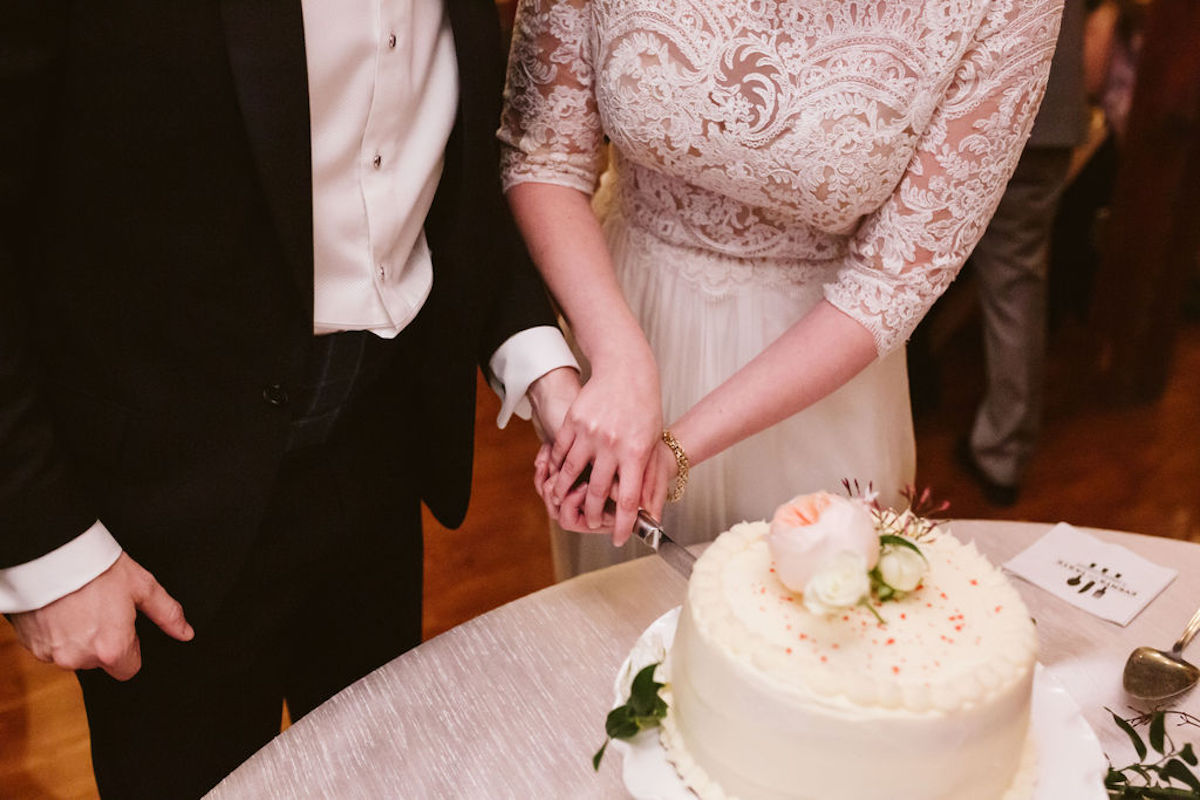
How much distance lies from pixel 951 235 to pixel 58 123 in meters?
1.03

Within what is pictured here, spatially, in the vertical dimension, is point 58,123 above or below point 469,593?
above

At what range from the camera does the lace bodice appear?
51.0 inches

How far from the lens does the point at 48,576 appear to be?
105 centimetres

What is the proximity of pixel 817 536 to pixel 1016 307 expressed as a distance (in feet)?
8.40

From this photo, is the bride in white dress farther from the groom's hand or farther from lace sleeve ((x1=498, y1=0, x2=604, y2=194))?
the groom's hand

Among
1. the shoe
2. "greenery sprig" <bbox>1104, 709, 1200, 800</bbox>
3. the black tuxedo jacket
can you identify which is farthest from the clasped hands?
the shoe

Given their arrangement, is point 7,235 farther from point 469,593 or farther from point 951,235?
point 469,593

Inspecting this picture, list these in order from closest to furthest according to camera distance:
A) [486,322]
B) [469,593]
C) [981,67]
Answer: [981,67], [486,322], [469,593]

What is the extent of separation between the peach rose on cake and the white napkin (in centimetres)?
64

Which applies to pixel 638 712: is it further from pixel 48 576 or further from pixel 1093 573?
pixel 1093 573

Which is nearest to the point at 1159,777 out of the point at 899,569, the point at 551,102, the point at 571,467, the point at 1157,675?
the point at 1157,675

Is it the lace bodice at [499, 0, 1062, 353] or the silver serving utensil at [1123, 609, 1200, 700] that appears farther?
the lace bodice at [499, 0, 1062, 353]

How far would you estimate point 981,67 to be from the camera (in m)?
1.28

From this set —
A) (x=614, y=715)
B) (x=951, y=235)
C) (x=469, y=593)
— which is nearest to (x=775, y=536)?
(x=614, y=715)
